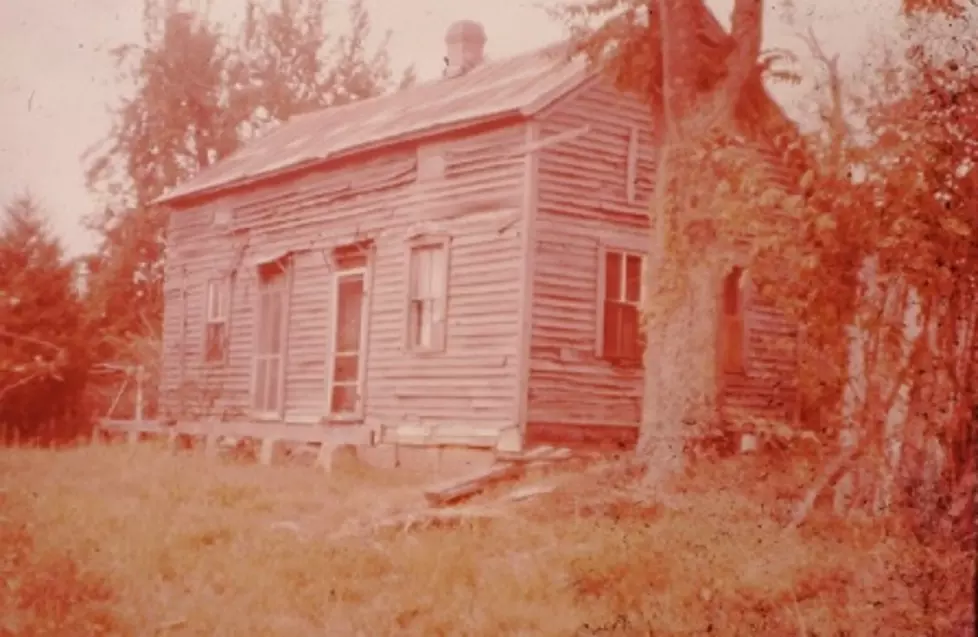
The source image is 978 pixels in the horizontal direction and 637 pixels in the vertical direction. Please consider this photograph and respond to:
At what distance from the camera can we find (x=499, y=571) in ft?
23.8

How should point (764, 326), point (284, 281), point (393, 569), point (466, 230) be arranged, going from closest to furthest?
1. point (393, 569)
2. point (466, 230)
3. point (764, 326)
4. point (284, 281)

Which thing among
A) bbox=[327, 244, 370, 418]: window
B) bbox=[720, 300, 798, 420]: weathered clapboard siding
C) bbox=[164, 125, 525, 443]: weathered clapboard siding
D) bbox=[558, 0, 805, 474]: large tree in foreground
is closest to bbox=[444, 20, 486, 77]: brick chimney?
bbox=[164, 125, 525, 443]: weathered clapboard siding

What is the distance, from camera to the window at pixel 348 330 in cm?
1641

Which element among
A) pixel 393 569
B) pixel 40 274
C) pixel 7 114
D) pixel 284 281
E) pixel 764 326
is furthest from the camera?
pixel 284 281

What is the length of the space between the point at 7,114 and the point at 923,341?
632 cm

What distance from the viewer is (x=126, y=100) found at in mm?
25469

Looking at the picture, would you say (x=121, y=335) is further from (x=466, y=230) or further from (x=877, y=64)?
(x=877, y=64)

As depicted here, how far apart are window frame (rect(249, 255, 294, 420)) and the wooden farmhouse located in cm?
4

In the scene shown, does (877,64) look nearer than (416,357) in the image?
Yes

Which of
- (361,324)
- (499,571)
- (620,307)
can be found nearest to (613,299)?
(620,307)

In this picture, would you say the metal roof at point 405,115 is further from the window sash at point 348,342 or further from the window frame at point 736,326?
the window frame at point 736,326

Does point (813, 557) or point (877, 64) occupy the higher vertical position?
point (877, 64)

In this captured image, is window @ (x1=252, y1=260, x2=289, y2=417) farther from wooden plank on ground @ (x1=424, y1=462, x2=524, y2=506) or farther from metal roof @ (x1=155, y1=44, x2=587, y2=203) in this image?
wooden plank on ground @ (x1=424, y1=462, x2=524, y2=506)

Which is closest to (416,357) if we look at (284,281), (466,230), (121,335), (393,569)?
(466,230)
